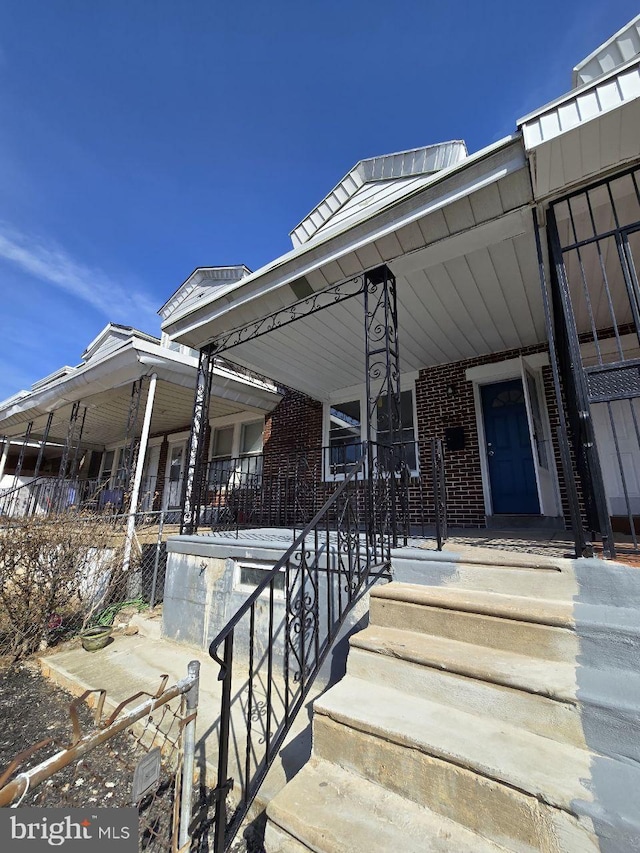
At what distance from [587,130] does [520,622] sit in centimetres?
338

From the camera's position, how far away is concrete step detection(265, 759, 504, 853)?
4.43 feet

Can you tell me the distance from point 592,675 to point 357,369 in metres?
5.46

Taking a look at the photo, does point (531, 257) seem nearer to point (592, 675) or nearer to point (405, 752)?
point (592, 675)

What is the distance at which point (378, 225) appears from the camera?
3.67 meters

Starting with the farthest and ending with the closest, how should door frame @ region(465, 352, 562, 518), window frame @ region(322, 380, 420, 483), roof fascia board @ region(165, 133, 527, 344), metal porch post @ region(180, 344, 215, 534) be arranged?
window frame @ region(322, 380, 420, 483) < metal porch post @ region(180, 344, 215, 534) < door frame @ region(465, 352, 562, 518) < roof fascia board @ region(165, 133, 527, 344)

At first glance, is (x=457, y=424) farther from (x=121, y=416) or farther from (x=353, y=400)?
(x=121, y=416)

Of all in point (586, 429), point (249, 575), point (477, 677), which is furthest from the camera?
point (249, 575)

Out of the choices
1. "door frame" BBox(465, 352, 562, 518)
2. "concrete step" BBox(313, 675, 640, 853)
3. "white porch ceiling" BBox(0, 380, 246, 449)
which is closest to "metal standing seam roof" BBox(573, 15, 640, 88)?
"door frame" BBox(465, 352, 562, 518)

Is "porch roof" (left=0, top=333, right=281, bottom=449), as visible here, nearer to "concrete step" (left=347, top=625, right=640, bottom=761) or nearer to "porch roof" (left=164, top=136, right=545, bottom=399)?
"porch roof" (left=164, top=136, right=545, bottom=399)

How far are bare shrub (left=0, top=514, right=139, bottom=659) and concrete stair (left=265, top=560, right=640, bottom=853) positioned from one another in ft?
15.1

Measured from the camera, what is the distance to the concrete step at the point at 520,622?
1.80 metres

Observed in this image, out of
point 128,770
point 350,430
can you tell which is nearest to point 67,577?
point 128,770

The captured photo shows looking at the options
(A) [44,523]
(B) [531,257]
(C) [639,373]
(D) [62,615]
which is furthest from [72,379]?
(C) [639,373]

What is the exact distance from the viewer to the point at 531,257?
3.83 m
